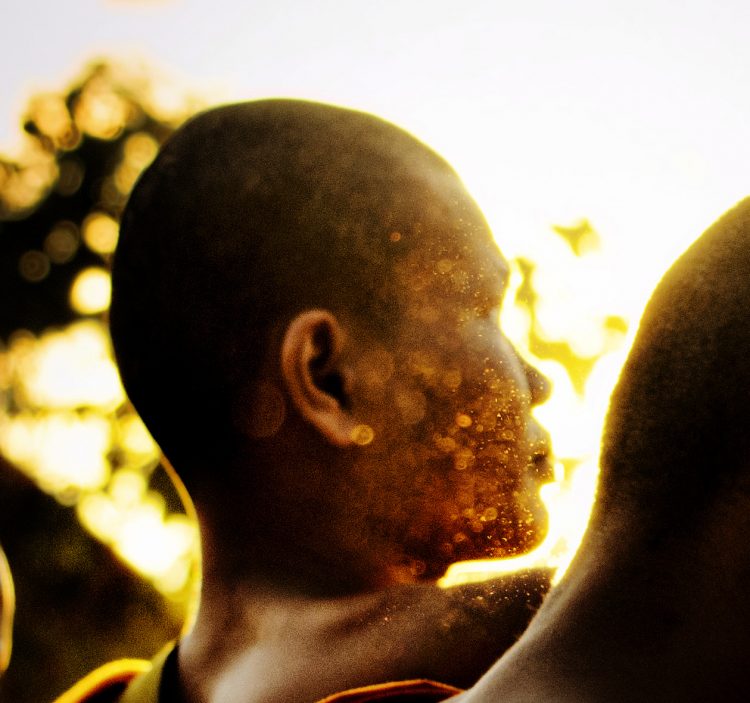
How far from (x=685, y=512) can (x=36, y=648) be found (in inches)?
665

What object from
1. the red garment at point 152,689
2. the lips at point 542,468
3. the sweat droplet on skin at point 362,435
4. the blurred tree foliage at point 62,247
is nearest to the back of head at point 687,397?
the red garment at point 152,689

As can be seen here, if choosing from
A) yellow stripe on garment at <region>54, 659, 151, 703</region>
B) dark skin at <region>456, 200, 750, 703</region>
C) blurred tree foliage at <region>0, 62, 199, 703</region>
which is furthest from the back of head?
blurred tree foliage at <region>0, 62, 199, 703</region>

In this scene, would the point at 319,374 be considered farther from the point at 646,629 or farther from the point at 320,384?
the point at 646,629

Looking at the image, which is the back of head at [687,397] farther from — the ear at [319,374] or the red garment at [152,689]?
the ear at [319,374]

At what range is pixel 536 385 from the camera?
1904 millimetres

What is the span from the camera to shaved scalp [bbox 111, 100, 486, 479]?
5.72 feet

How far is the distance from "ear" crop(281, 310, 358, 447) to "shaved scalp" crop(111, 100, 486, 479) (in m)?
0.04

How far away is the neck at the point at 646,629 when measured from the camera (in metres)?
0.67

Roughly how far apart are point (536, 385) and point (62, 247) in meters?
13.3

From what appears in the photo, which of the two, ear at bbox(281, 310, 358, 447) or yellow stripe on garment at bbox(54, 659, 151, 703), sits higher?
ear at bbox(281, 310, 358, 447)

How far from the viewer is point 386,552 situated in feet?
5.53

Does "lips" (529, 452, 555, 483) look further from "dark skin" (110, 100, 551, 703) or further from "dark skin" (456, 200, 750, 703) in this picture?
"dark skin" (456, 200, 750, 703)

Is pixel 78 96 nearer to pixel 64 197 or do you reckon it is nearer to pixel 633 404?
pixel 64 197

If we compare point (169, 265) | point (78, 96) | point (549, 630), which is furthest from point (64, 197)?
point (549, 630)
